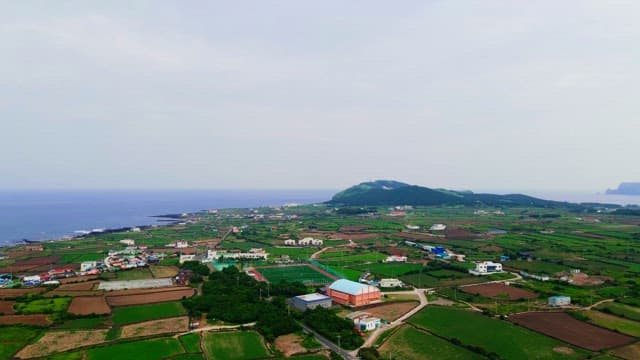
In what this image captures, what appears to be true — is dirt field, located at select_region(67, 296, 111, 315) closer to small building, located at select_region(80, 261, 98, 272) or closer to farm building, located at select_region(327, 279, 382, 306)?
small building, located at select_region(80, 261, 98, 272)

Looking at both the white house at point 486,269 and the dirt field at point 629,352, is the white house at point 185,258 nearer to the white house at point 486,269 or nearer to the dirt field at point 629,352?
the white house at point 486,269

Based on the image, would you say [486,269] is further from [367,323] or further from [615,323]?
[367,323]

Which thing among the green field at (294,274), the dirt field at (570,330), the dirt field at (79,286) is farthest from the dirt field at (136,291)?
the dirt field at (570,330)

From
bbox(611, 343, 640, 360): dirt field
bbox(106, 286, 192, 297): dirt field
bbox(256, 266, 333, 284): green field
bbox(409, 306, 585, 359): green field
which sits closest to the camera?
bbox(611, 343, 640, 360): dirt field

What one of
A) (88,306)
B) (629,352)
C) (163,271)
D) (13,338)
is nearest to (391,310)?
(629,352)

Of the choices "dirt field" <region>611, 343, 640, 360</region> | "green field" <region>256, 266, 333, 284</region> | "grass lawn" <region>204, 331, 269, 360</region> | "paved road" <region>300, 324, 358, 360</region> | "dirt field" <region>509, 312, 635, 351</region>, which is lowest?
"paved road" <region>300, 324, 358, 360</region>

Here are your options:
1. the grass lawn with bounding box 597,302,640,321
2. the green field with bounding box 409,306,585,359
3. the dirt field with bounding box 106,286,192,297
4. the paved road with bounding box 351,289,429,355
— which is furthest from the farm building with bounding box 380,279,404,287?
the dirt field with bounding box 106,286,192,297

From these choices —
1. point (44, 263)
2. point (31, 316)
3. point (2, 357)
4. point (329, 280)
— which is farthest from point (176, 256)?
point (2, 357)
